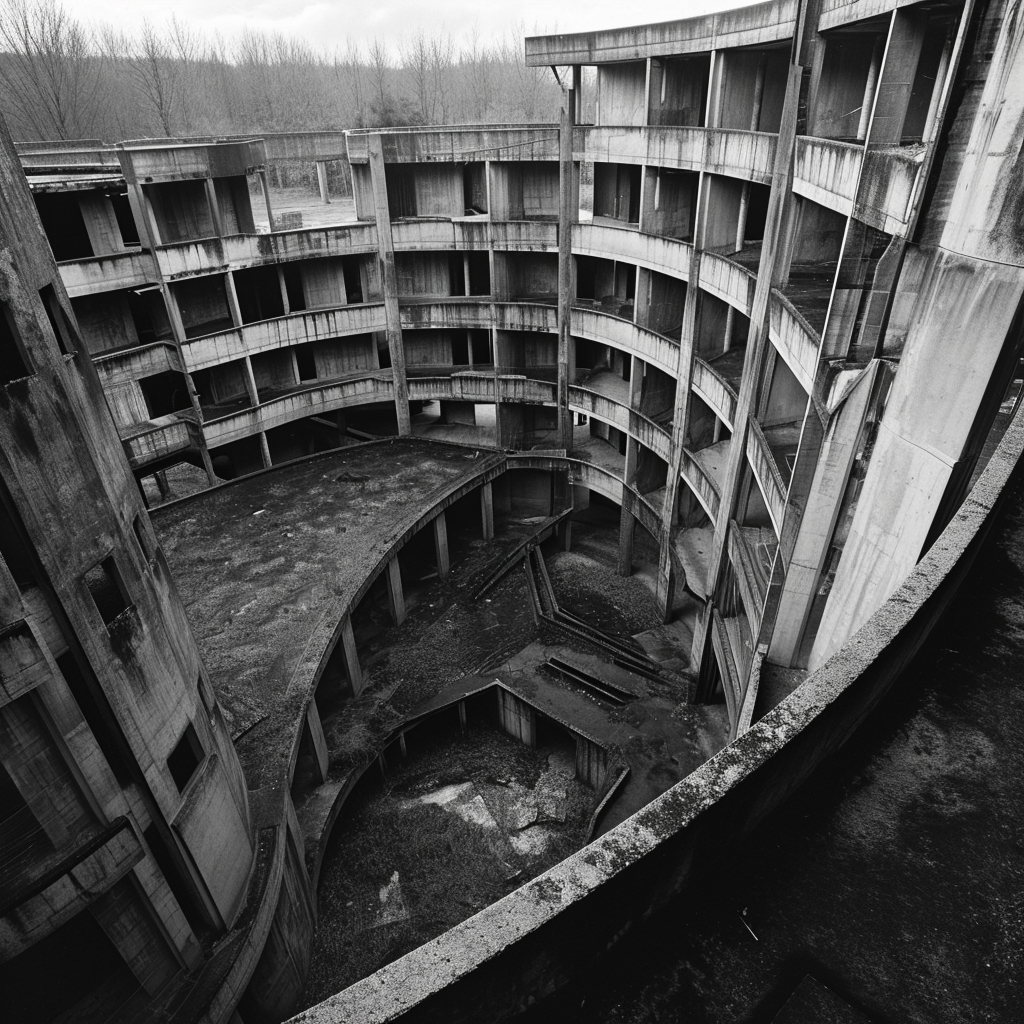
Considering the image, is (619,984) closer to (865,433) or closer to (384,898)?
(865,433)

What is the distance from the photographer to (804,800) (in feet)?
18.8

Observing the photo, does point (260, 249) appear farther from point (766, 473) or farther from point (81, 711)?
point (81, 711)

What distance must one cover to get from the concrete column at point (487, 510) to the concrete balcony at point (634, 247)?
34.5 ft

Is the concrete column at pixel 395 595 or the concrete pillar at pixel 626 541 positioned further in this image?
the concrete pillar at pixel 626 541

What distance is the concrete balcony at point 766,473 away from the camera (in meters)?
14.6

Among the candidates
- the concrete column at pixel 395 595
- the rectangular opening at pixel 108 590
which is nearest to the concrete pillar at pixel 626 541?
the concrete column at pixel 395 595

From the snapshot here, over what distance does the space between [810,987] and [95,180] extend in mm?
28835

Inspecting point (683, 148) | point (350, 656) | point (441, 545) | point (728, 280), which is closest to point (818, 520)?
point (728, 280)

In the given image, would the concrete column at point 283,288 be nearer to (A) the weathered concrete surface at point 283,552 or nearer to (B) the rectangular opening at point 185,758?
(A) the weathered concrete surface at point 283,552

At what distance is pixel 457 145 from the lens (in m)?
29.7

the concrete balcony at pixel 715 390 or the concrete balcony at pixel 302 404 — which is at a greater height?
the concrete balcony at pixel 715 390

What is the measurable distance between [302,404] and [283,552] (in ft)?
32.3

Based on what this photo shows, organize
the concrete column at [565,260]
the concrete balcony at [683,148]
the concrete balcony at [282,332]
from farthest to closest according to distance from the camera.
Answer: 1. the concrete balcony at [282,332]
2. the concrete column at [565,260]
3. the concrete balcony at [683,148]

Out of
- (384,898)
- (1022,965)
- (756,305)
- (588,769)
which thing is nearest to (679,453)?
(756,305)
